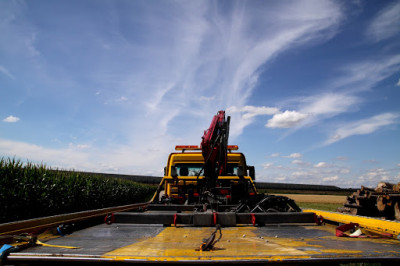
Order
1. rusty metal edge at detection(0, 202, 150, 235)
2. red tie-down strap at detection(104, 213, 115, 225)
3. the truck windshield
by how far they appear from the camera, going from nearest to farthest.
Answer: rusty metal edge at detection(0, 202, 150, 235) < red tie-down strap at detection(104, 213, 115, 225) < the truck windshield

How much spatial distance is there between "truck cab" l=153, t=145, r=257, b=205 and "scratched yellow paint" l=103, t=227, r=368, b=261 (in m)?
2.58

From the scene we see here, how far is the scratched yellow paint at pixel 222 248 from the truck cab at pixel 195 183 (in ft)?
8.45

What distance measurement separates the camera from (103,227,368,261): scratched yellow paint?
6.95 feet

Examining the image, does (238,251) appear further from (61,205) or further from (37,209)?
(61,205)

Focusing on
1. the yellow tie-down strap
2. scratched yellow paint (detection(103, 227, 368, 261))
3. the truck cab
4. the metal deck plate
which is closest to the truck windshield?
the truck cab

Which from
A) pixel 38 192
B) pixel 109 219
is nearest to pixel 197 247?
pixel 109 219

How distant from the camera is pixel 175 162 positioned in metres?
8.52

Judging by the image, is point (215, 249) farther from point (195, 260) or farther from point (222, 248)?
point (195, 260)

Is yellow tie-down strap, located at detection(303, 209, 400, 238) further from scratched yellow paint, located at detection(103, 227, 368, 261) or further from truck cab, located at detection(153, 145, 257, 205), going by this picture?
truck cab, located at detection(153, 145, 257, 205)

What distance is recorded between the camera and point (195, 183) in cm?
729

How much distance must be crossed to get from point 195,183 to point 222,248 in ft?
15.7

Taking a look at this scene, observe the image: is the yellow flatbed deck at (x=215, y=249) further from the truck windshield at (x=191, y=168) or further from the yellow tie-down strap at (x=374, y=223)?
the truck windshield at (x=191, y=168)

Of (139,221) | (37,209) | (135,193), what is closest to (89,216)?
(139,221)

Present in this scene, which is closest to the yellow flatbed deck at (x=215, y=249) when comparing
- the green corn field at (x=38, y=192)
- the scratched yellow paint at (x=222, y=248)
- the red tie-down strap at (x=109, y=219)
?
the scratched yellow paint at (x=222, y=248)
